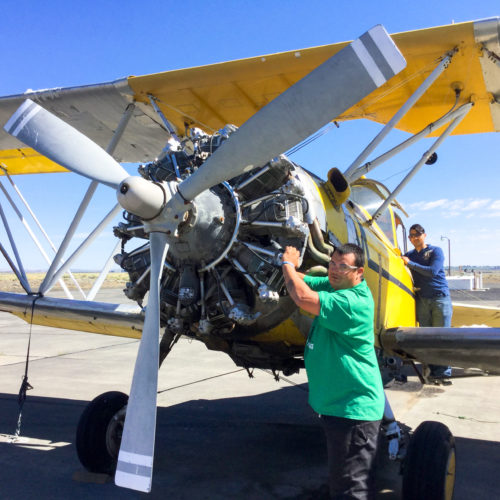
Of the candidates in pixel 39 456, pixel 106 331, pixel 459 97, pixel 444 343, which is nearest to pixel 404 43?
pixel 459 97

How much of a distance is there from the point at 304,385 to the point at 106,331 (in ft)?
11.6

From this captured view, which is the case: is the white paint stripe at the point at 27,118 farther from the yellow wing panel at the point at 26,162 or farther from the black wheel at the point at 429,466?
the yellow wing panel at the point at 26,162

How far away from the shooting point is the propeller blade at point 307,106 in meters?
2.61

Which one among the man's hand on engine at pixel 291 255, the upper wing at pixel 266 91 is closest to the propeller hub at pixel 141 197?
the man's hand on engine at pixel 291 255

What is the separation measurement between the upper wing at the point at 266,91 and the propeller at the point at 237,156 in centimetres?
231

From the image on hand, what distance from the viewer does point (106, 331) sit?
20.8 ft

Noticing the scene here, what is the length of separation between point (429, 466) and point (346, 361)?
127cm

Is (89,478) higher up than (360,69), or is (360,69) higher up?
(360,69)

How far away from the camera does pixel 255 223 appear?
10.7 ft

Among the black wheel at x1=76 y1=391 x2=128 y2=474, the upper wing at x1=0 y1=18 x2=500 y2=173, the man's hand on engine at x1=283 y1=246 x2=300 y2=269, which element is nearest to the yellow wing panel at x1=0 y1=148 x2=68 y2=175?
the upper wing at x1=0 y1=18 x2=500 y2=173

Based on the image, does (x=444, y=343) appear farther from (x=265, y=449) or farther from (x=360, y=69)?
(x=360, y=69)

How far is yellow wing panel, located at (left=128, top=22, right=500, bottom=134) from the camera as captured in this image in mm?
4750

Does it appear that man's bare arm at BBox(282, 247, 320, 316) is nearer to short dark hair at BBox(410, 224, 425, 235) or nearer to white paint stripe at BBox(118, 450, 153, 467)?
white paint stripe at BBox(118, 450, 153, 467)

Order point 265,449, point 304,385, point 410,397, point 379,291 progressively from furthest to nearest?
point 304,385 → point 410,397 → point 265,449 → point 379,291
